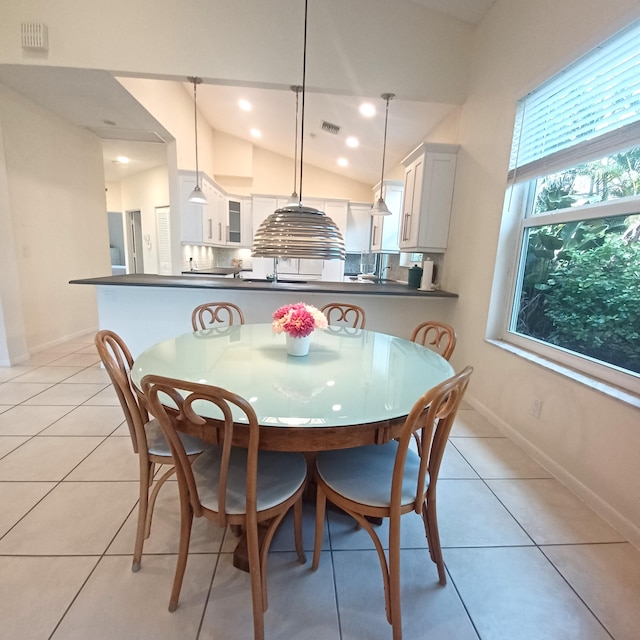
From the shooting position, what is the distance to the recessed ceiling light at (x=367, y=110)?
3.62 metres

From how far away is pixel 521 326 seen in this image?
256 centimetres

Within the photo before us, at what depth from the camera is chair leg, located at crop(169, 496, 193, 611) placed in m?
1.12

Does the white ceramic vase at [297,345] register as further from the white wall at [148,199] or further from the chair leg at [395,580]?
the white wall at [148,199]

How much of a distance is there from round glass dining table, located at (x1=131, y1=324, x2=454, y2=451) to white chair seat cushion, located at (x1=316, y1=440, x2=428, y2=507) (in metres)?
0.21

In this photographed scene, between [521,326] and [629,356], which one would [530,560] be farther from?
[521,326]

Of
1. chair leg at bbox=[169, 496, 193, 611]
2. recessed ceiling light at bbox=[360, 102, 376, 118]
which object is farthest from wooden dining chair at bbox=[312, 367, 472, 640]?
recessed ceiling light at bbox=[360, 102, 376, 118]

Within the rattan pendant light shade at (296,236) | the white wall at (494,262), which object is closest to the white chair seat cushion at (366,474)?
the rattan pendant light shade at (296,236)

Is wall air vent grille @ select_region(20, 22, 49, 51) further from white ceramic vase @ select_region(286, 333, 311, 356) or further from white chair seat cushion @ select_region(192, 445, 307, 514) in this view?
white chair seat cushion @ select_region(192, 445, 307, 514)

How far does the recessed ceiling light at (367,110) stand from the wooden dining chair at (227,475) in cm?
372

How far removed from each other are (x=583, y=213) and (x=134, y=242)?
27.9 ft

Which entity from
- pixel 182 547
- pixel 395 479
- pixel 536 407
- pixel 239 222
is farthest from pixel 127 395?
pixel 239 222

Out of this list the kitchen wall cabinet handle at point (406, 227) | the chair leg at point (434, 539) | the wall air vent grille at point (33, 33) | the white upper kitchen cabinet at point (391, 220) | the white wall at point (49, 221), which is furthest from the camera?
the white upper kitchen cabinet at point (391, 220)

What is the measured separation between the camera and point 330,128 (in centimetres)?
465

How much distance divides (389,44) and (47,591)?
4158 mm
